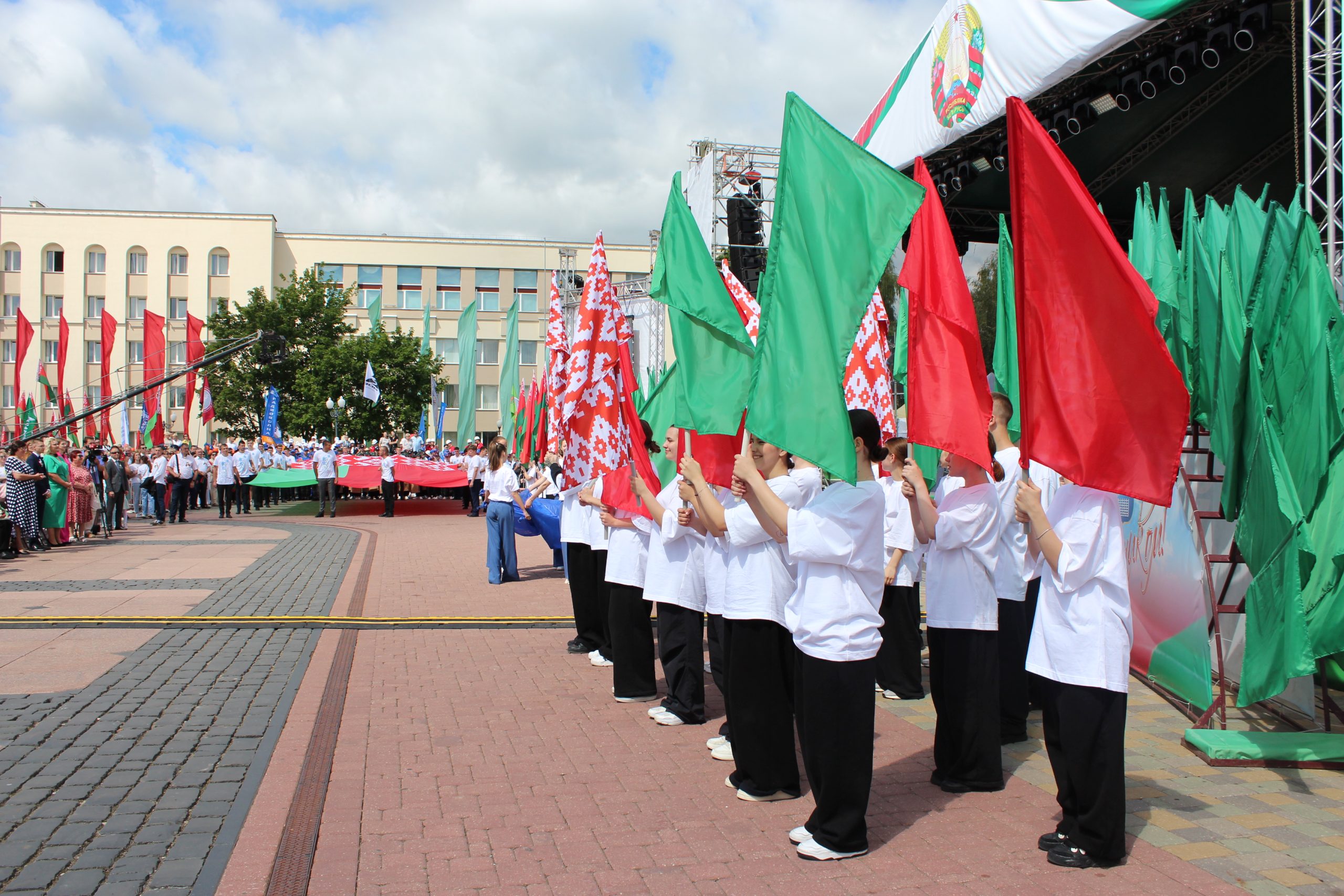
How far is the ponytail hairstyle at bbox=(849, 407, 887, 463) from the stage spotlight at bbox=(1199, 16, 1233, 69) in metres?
8.64

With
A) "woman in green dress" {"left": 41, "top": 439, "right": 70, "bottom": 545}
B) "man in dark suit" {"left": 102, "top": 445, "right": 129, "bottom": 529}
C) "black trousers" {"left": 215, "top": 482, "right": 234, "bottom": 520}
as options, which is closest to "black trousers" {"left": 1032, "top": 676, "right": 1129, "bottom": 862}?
"woman in green dress" {"left": 41, "top": 439, "right": 70, "bottom": 545}

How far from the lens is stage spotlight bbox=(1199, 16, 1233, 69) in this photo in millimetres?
10516

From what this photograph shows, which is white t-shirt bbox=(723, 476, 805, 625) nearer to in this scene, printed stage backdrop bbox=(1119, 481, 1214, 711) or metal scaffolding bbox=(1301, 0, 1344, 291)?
printed stage backdrop bbox=(1119, 481, 1214, 711)

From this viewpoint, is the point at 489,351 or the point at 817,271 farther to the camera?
the point at 489,351

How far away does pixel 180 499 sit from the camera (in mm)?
23578

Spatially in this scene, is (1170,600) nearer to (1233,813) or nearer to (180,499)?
(1233,813)

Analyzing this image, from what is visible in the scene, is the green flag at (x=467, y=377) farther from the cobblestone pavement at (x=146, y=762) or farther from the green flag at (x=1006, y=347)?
the green flag at (x=1006, y=347)

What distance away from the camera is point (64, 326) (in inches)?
1244

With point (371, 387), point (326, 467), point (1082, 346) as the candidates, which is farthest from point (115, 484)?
point (1082, 346)

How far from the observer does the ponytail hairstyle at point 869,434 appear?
15.2 ft

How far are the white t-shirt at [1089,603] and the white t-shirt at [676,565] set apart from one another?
253cm

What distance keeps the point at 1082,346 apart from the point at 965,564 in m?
1.35

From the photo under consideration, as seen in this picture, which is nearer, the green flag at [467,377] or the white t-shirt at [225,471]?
the white t-shirt at [225,471]

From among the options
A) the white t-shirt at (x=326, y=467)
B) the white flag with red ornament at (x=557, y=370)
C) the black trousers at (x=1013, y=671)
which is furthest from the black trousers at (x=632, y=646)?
the white t-shirt at (x=326, y=467)
